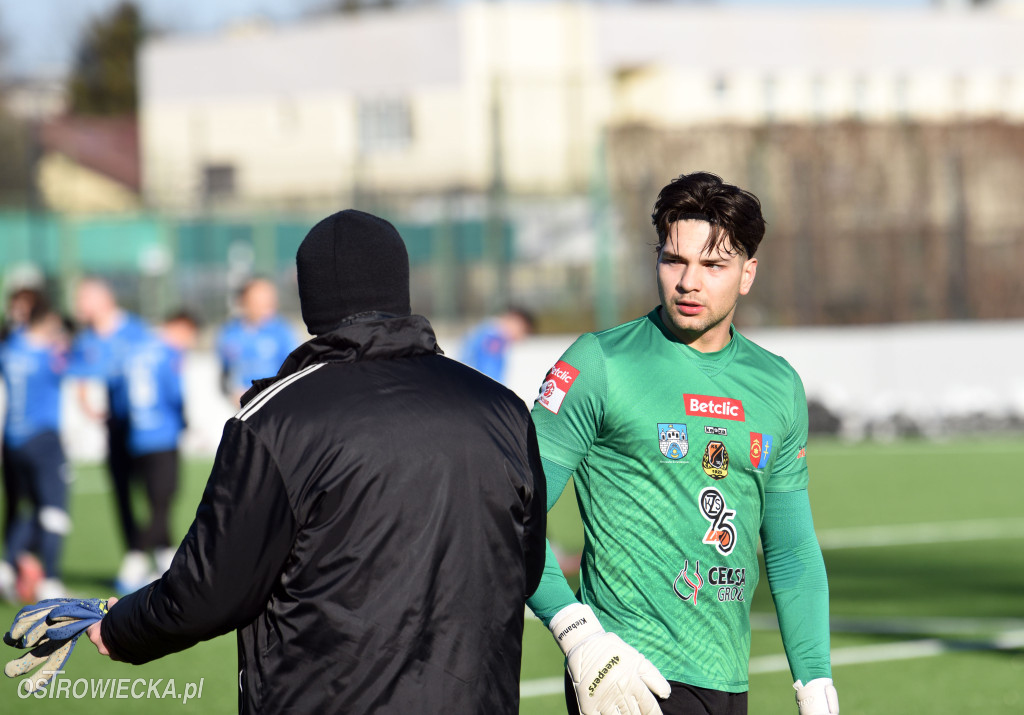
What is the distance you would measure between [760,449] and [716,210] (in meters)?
0.65

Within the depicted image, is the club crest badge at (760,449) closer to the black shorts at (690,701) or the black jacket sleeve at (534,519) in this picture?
the black shorts at (690,701)

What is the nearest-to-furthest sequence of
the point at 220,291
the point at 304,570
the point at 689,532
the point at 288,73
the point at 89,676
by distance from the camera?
the point at 304,570
the point at 689,532
the point at 89,676
the point at 220,291
the point at 288,73

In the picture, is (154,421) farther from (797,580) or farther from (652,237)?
(652,237)

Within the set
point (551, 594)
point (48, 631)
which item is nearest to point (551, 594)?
point (551, 594)

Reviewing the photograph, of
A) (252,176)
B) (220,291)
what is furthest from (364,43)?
(220,291)

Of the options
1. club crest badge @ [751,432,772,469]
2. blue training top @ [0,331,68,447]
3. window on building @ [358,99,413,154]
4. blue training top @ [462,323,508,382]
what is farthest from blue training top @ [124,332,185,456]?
window on building @ [358,99,413,154]

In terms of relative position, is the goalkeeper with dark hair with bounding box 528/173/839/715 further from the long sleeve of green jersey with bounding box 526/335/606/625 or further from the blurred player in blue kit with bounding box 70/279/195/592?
the blurred player in blue kit with bounding box 70/279/195/592

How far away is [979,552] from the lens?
469 inches

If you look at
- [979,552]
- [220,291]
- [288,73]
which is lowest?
[979,552]

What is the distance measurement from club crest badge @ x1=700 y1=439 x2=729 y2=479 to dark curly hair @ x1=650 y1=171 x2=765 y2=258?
1.70ft

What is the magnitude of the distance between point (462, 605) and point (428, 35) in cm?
4438

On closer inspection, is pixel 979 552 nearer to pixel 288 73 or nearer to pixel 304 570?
pixel 304 570

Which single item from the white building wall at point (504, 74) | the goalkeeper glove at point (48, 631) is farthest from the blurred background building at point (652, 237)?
the goalkeeper glove at point (48, 631)

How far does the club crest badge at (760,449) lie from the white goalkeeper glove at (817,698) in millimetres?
586
